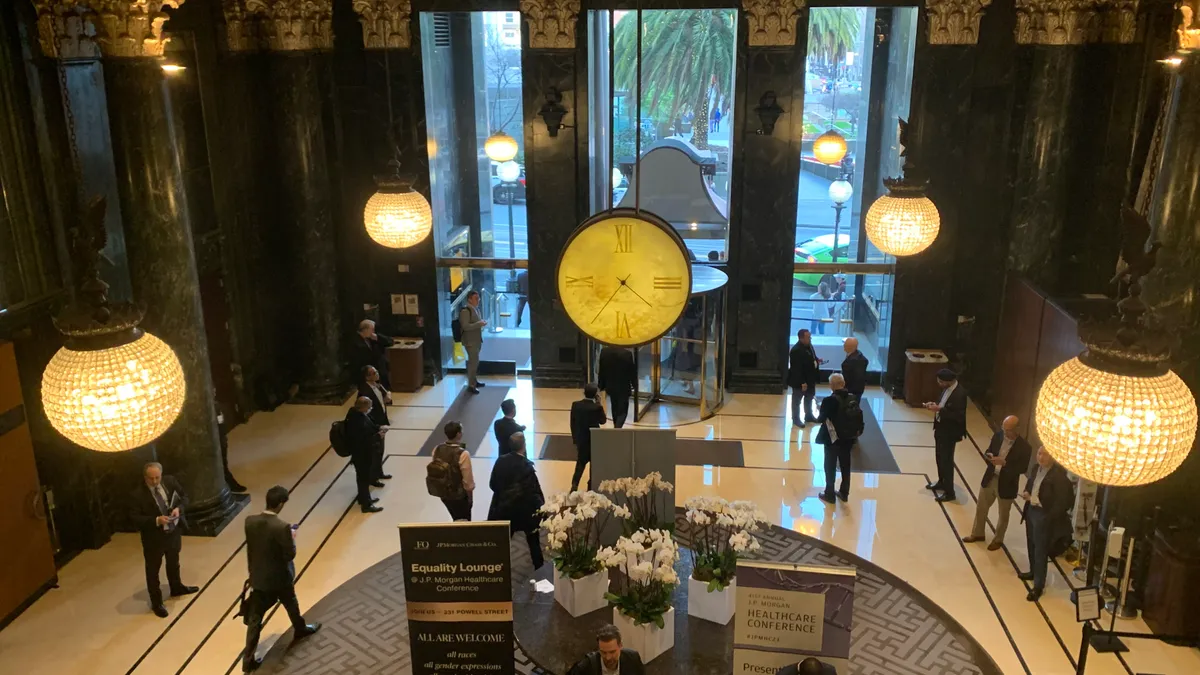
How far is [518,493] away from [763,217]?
5971 mm

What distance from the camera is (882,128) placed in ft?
43.0

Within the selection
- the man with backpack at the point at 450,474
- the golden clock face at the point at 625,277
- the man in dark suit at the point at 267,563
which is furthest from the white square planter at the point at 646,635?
the golden clock face at the point at 625,277

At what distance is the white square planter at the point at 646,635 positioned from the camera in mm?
6852

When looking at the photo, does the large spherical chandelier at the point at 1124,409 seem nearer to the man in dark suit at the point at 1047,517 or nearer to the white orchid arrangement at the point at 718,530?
the white orchid arrangement at the point at 718,530

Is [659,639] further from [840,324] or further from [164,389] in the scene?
[840,324]

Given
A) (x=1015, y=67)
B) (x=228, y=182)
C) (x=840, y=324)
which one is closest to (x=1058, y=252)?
(x=1015, y=67)

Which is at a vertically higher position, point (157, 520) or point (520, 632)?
point (157, 520)

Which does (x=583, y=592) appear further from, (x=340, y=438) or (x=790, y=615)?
(x=340, y=438)

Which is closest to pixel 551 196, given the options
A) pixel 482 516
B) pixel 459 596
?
pixel 482 516

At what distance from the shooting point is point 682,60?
496 inches

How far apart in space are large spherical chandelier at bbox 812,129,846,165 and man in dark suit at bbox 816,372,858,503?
3.88 meters

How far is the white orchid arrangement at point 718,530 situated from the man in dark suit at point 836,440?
2.69m

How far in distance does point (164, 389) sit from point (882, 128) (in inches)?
414

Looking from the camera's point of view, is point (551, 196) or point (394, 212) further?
point (551, 196)
